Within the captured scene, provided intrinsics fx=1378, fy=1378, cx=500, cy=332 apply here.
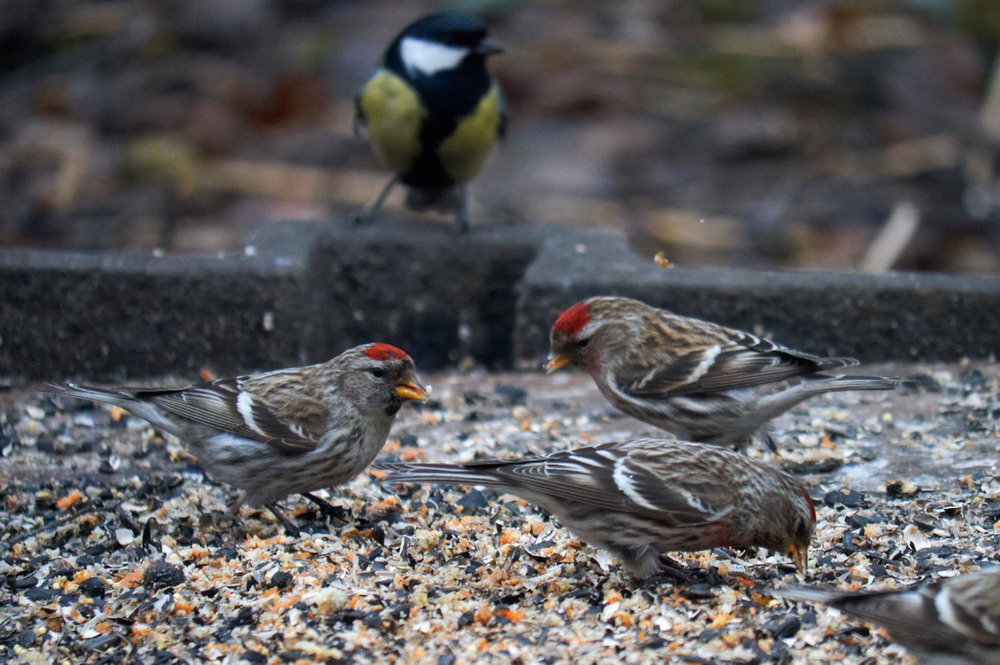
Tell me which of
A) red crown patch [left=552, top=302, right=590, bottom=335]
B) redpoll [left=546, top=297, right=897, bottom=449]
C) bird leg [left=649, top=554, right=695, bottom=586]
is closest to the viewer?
bird leg [left=649, top=554, right=695, bottom=586]

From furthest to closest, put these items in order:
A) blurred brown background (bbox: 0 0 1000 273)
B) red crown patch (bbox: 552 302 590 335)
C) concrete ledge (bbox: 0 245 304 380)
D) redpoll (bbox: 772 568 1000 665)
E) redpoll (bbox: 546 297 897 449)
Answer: blurred brown background (bbox: 0 0 1000 273) → concrete ledge (bbox: 0 245 304 380) → red crown patch (bbox: 552 302 590 335) → redpoll (bbox: 546 297 897 449) → redpoll (bbox: 772 568 1000 665)

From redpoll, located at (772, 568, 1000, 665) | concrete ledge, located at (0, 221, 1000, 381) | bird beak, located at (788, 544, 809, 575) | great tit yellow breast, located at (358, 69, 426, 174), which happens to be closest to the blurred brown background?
great tit yellow breast, located at (358, 69, 426, 174)

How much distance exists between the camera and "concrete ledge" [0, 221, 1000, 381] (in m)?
5.71

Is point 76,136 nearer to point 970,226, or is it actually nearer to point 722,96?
point 722,96

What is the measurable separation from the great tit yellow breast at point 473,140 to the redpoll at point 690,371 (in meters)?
2.36

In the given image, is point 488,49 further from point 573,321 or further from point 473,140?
point 573,321

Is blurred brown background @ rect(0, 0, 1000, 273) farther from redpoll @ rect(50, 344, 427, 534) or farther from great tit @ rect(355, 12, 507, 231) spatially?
redpoll @ rect(50, 344, 427, 534)

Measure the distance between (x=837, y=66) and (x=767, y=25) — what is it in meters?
0.77

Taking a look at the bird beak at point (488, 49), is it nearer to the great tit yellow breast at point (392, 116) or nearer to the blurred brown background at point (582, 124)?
the great tit yellow breast at point (392, 116)

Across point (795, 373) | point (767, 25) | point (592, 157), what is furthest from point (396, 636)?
point (767, 25)

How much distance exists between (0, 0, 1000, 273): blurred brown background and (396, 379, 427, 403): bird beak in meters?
3.82

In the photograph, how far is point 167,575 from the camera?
12.9 ft

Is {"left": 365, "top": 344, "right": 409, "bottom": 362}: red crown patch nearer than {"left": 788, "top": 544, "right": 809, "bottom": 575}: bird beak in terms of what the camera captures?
No

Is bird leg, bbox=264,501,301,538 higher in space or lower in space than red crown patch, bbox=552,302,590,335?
lower
